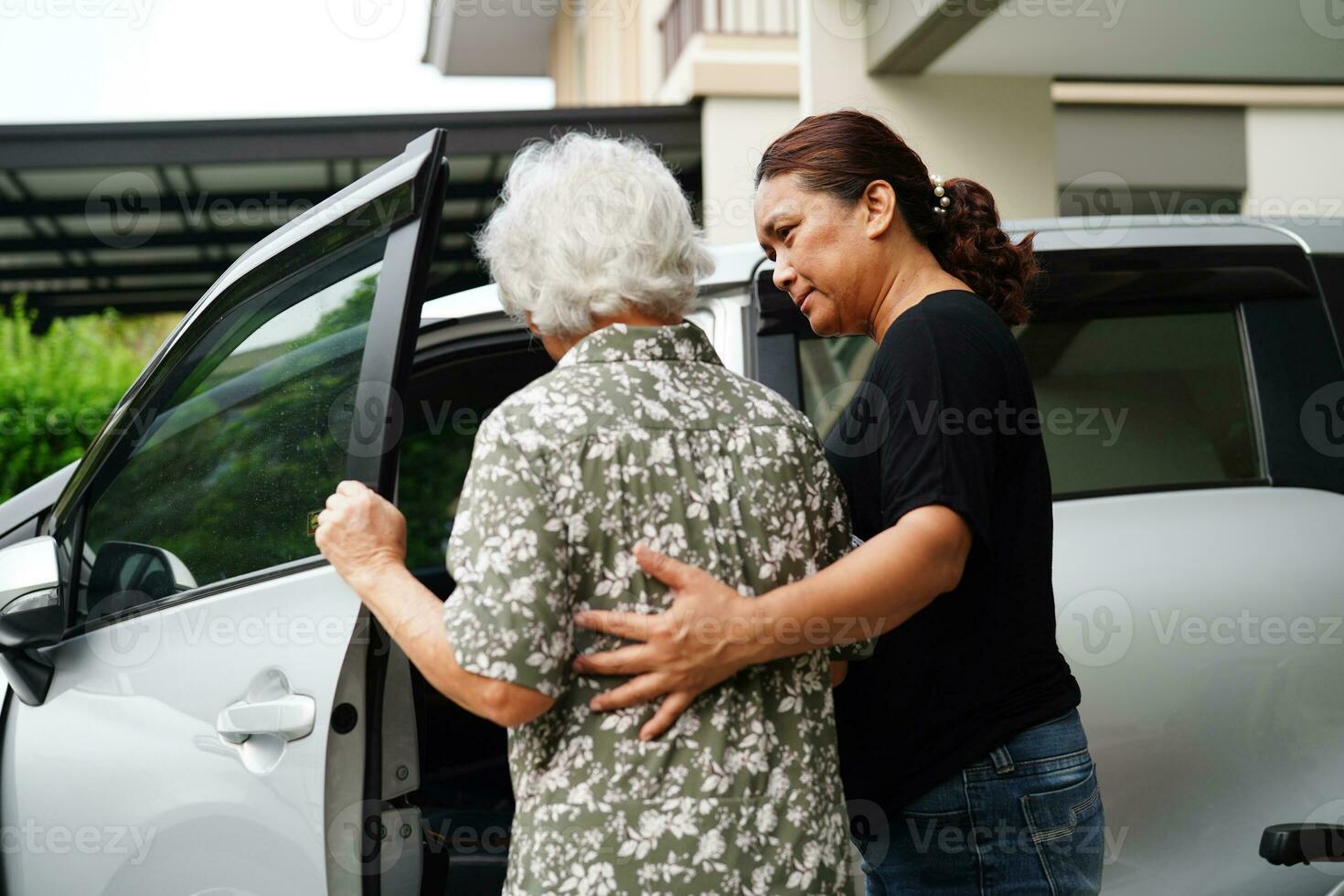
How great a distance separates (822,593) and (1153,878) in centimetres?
139

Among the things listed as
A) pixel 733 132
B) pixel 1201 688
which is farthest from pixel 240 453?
pixel 733 132

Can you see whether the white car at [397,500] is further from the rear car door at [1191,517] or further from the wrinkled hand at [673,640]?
the wrinkled hand at [673,640]

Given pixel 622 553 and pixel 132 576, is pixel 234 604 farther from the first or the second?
pixel 622 553

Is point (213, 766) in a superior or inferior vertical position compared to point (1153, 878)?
superior

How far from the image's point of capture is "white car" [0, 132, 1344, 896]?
69.7 inches

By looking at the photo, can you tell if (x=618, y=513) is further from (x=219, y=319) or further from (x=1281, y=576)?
(x=1281, y=576)

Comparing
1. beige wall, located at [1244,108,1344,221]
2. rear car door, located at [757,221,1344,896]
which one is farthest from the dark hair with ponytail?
beige wall, located at [1244,108,1344,221]

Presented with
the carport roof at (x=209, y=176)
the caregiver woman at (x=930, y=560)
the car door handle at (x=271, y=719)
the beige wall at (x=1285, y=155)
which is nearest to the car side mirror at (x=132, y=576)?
the car door handle at (x=271, y=719)

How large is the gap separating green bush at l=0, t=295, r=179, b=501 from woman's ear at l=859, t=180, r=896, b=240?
5.80m

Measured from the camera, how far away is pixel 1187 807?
7.37ft

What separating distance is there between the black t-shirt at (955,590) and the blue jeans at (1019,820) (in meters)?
0.03

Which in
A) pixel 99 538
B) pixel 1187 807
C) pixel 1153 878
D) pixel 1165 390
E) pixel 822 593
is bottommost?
pixel 1153 878

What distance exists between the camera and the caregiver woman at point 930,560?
53.5 inches

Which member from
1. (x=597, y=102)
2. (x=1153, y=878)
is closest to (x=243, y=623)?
(x=1153, y=878)
